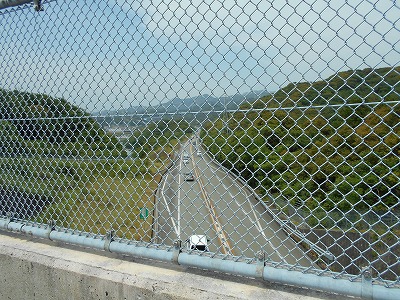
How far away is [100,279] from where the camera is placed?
6.63ft

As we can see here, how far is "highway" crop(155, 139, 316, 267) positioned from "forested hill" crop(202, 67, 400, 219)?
13 cm

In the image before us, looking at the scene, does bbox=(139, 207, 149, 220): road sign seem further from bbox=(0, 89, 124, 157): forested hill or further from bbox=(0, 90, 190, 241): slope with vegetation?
bbox=(0, 89, 124, 157): forested hill

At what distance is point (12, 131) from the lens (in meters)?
2.90

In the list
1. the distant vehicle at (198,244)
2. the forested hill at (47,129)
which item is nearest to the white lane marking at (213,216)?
the distant vehicle at (198,244)

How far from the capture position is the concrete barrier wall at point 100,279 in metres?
1.75

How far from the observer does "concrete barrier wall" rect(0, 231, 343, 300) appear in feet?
5.74

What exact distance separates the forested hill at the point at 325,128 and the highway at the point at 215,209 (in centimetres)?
13

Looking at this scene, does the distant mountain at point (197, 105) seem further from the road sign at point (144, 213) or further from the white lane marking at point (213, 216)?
the road sign at point (144, 213)

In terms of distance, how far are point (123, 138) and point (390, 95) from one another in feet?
5.29

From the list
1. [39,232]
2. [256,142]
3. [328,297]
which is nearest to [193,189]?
[256,142]

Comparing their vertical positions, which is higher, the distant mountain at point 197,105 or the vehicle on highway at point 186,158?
the distant mountain at point 197,105

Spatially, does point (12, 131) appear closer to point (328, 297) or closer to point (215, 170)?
point (215, 170)

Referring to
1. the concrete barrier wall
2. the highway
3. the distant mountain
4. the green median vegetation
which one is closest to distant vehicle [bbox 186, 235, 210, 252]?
the highway

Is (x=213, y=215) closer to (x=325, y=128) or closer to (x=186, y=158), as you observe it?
(x=186, y=158)
